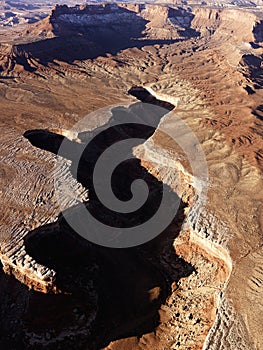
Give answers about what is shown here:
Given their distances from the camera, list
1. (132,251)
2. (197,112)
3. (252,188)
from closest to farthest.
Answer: (132,251) → (252,188) → (197,112)

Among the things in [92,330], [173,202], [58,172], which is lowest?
[92,330]

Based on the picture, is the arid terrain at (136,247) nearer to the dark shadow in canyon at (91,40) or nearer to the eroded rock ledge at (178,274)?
the eroded rock ledge at (178,274)

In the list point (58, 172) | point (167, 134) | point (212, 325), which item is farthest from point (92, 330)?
point (167, 134)

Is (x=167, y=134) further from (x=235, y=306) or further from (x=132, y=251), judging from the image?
(x=235, y=306)

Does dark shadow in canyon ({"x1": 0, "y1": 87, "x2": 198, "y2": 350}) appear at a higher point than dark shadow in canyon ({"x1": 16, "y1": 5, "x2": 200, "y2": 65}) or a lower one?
lower

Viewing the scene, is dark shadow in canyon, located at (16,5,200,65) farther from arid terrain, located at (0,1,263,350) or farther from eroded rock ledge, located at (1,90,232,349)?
eroded rock ledge, located at (1,90,232,349)

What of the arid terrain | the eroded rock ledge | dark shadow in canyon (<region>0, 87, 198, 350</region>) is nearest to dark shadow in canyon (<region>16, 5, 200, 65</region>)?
the arid terrain
